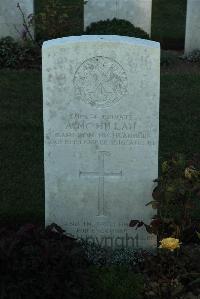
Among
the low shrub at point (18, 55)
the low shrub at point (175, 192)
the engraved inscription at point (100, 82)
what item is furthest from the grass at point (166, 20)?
the engraved inscription at point (100, 82)

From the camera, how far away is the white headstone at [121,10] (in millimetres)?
12930

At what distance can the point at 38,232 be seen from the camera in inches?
201

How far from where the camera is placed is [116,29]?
11.7 m

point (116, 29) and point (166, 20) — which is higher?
point (166, 20)

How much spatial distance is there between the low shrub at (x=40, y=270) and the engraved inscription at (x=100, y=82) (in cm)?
118

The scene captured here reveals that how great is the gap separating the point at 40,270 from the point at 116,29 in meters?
7.56

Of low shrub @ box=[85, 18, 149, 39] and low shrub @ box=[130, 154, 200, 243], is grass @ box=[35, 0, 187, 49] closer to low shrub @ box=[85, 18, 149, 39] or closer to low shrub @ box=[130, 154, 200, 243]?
low shrub @ box=[85, 18, 149, 39]

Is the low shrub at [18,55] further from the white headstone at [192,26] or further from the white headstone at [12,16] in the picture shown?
the white headstone at [192,26]

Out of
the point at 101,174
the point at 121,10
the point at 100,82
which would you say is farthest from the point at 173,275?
the point at 121,10

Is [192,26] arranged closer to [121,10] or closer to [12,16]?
[121,10]

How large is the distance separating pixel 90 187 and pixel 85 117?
606mm

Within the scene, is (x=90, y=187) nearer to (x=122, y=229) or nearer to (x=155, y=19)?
(x=122, y=229)

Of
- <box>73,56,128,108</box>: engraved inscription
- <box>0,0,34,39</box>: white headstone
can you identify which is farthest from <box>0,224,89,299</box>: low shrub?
<box>0,0,34,39</box>: white headstone

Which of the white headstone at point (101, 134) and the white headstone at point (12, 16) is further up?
the white headstone at point (12, 16)
